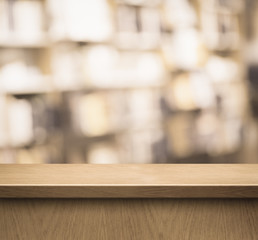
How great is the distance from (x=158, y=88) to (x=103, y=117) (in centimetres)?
53

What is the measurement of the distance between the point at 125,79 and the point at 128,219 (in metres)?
1.94

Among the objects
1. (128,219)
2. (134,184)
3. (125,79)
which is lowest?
(128,219)

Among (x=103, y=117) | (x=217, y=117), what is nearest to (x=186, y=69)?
(x=217, y=117)

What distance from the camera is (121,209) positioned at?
1.19 metres

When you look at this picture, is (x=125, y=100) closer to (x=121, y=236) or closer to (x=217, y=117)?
(x=217, y=117)

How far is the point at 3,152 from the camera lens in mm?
2816

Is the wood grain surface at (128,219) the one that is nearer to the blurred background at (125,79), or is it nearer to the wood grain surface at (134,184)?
the wood grain surface at (134,184)

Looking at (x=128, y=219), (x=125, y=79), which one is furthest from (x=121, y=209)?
(x=125, y=79)

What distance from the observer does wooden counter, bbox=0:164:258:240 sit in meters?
1.14

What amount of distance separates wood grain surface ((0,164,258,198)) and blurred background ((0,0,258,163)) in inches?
65.3

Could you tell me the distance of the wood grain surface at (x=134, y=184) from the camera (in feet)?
3.67

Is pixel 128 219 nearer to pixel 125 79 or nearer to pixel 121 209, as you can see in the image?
pixel 121 209

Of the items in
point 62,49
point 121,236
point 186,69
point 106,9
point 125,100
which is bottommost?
point 121,236

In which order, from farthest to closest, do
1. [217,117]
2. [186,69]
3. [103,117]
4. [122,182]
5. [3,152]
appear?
[217,117] → [186,69] → [103,117] → [3,152] → [122,182]
